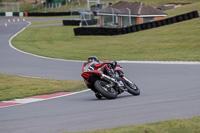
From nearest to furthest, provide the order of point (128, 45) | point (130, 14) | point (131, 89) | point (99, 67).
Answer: point (99, 67)
point (131, 89)
point (128, 45)
point (130, 14)

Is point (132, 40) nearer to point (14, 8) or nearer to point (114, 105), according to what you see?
point (114, 105)

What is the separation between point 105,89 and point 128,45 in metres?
21.8

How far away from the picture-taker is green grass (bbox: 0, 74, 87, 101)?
12.5 meters

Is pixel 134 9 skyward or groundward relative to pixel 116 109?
skyward

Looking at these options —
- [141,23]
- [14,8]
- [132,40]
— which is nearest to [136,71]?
[132,40]

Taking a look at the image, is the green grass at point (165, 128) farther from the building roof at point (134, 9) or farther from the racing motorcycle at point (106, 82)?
the building roof at point (134, 9)

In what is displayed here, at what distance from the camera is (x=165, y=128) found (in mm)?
Result: 6656

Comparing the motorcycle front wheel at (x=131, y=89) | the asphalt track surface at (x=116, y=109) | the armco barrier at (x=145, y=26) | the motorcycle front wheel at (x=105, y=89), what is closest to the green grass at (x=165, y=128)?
the asphalt track surface at (x=116, y=109)

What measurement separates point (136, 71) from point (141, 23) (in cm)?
2445

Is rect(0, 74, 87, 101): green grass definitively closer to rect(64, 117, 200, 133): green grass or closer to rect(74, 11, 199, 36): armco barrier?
rect(64, 117, 200, 133): green grass

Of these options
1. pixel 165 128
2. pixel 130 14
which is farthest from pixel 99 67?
pixel 130 14

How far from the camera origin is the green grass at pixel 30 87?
12547mm

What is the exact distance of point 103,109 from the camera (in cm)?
899

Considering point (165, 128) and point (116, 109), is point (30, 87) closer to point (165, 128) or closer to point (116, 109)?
point (116, 109)
